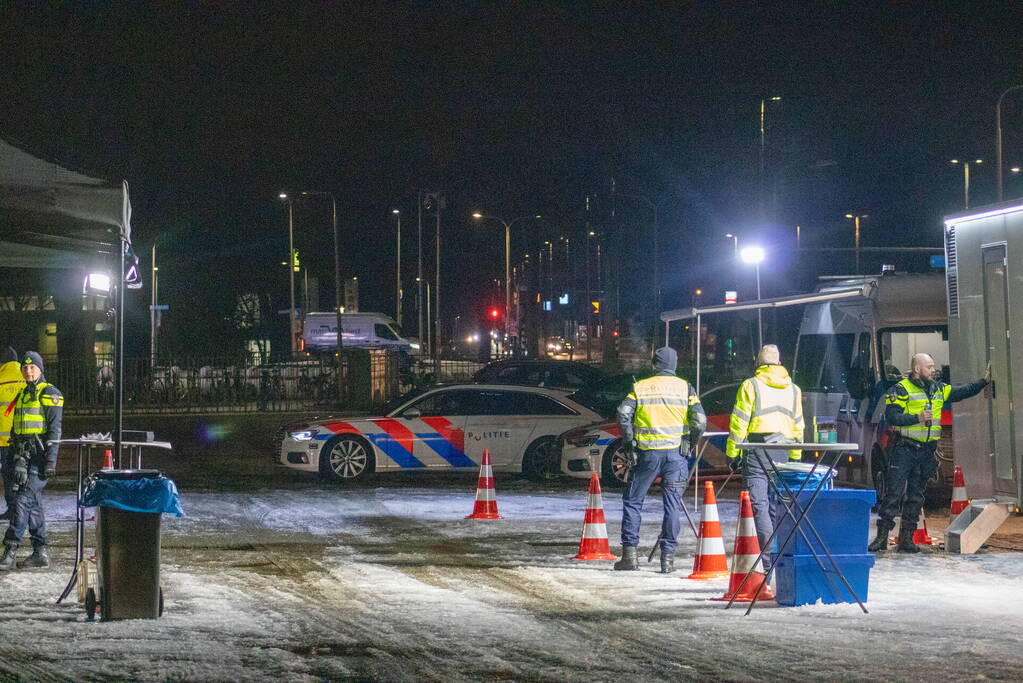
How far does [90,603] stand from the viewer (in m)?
8.91

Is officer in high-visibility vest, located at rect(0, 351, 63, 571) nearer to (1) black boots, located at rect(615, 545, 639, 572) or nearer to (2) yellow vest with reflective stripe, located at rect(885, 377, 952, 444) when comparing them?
(1) black boots, located at rect(615, 545, 639, 572)

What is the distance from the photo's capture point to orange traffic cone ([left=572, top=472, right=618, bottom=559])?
38.9 ft

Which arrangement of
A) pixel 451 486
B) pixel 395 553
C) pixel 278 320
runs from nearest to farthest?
pixel 395 553
pixel 451 486
pixel 278 320

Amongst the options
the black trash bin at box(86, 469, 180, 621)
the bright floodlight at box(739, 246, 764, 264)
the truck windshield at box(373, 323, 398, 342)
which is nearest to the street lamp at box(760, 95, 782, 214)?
the bright floodlight at box(739, 246, 764, 264)

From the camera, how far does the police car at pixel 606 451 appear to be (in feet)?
61.9

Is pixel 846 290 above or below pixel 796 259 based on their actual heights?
below

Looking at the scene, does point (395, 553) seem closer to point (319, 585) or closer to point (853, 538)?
point (319, 585)

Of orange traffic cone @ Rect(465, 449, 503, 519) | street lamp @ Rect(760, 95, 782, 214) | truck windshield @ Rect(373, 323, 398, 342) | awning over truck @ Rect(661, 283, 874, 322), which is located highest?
street lamp @ Rect(760, 95, 782, 214)

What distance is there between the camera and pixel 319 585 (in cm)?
1047

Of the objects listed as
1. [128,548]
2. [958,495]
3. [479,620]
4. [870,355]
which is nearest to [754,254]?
[870,355]

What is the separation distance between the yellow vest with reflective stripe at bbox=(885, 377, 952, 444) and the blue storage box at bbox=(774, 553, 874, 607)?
117 inches

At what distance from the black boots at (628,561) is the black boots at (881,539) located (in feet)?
7.84

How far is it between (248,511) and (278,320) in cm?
7037

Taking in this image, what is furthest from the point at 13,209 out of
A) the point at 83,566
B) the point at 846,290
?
the point at 846,290
